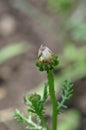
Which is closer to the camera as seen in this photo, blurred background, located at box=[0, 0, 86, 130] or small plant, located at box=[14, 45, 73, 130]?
small plant, located at box=[14, 45, 73, 130]

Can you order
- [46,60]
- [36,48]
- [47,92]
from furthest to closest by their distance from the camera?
[36,48]
[47,92]
[46,60]

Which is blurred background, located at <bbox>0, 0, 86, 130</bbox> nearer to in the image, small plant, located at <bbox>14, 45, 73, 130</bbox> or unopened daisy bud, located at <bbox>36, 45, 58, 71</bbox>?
small plant, located at <bbox>14, 45, 73, 130</bbox>

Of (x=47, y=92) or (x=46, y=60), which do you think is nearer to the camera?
(x=46, y=60)

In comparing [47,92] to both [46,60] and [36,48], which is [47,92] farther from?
[36,48]

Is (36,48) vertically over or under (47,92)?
over

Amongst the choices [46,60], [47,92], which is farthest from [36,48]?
[46,60]

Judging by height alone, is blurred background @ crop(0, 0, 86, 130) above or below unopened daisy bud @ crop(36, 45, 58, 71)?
above

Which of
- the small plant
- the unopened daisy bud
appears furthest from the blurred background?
the unopened daisy bud

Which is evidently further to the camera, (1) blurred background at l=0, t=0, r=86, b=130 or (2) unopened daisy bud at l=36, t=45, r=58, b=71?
(1) blurred background at l=0, t=0, r=86, b=130

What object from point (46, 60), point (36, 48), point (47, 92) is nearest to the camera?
point (46, 60)

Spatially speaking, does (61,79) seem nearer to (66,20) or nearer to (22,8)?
(66,20)
